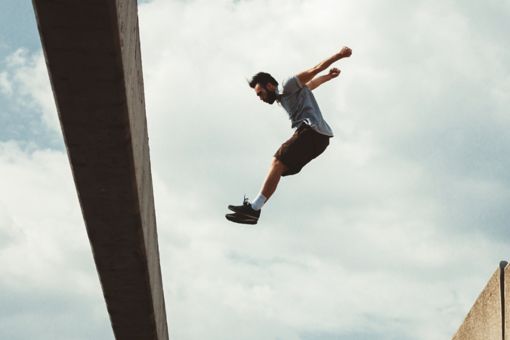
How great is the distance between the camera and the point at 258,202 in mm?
6242

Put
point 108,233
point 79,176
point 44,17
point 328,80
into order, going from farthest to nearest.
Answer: point 328,80
point 108,233
point 79,176
point 44,17

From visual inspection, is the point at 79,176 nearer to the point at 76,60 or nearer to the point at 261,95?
the point at 76,60

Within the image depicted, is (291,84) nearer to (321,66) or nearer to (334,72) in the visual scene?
(321,66)

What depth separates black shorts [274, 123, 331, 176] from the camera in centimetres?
617

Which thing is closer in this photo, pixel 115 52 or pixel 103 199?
pixel 115 52

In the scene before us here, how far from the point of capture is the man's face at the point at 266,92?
630 centimetres

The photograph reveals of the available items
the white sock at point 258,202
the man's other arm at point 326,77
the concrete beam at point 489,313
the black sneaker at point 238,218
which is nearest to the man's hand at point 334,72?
the man's other arm at point 326,77

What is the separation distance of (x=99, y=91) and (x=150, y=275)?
7.99 ft

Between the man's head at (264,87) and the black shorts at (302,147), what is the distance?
1.25ft

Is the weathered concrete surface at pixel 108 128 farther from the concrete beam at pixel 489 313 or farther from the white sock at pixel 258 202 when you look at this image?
the concrete beam at pixel 489 313

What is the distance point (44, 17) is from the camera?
3395 millimetres

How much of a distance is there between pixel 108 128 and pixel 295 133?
2489 millimetres

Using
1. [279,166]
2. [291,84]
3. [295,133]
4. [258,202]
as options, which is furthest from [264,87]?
[258,202]

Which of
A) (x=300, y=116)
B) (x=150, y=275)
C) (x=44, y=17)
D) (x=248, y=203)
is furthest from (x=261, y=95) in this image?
(x=44, y=17)
